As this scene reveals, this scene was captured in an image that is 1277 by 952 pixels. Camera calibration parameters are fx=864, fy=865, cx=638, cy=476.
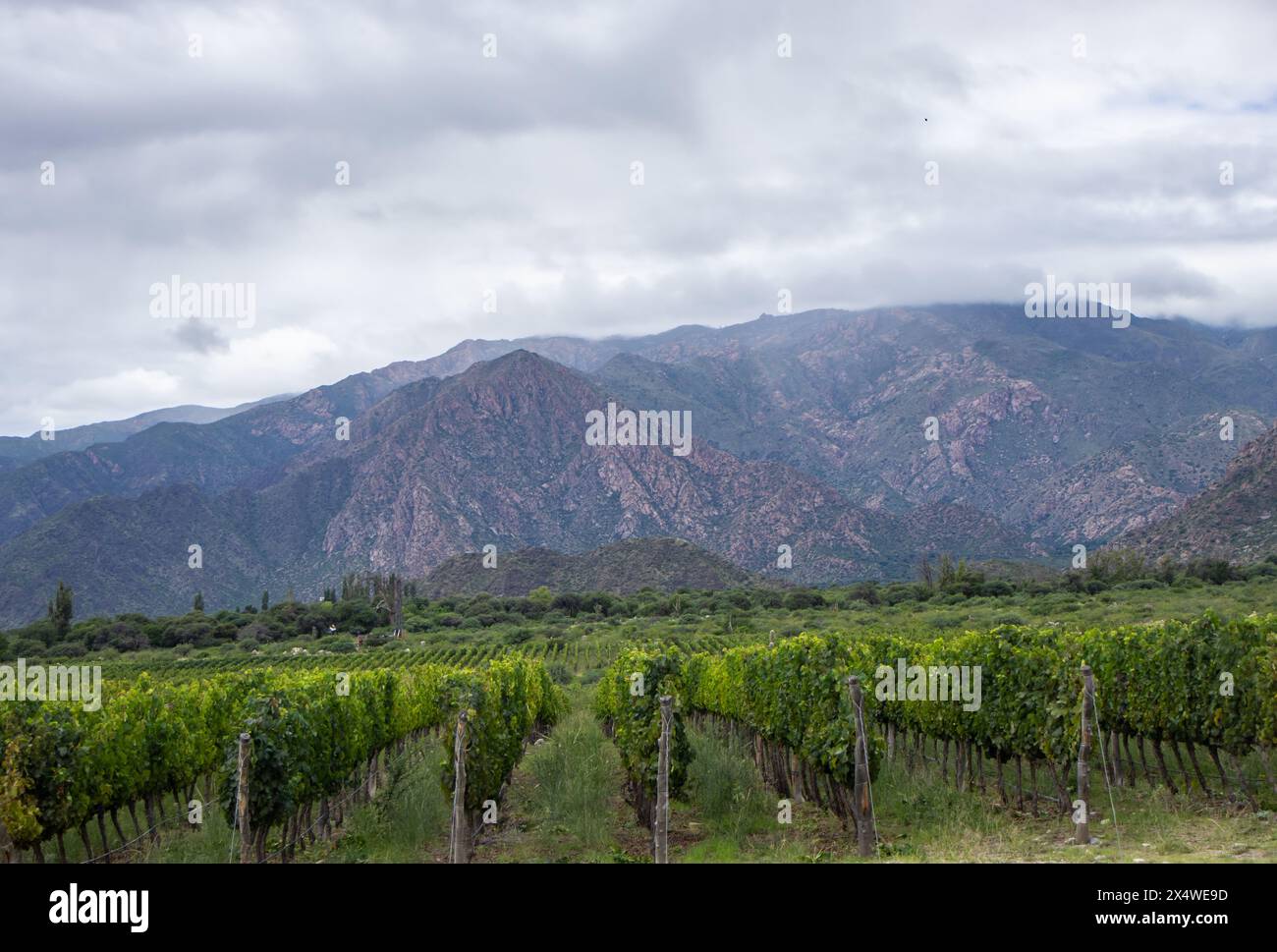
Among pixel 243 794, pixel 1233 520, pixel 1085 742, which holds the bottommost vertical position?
pixel 243 794

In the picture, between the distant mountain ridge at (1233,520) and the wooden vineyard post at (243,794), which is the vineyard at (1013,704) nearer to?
the wooden vineyard post at (243,794)

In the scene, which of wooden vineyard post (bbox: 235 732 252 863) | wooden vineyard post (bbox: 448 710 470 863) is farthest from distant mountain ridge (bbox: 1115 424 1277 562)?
wooden vineyard post (bbox: 235 732 252 863)

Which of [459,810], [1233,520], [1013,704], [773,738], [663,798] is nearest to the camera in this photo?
[459,810]

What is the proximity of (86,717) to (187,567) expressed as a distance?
159174mm

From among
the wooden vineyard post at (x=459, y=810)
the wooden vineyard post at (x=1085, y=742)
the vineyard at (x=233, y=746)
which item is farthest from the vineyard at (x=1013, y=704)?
the wooden vineyard post at (x=459, y=810)

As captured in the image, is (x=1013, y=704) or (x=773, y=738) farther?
(x=773, y=738)

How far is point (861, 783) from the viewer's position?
1430cm

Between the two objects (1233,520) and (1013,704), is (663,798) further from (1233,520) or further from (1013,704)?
(1233,520)

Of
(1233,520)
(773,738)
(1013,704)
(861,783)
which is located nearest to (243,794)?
(861,783)

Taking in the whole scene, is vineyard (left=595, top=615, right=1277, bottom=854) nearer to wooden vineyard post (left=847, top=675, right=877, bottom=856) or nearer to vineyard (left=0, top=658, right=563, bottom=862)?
wooden vineyard post (left=847, top=675, right=877, bottom=856)

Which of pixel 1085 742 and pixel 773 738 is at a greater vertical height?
pixel 1085 742
